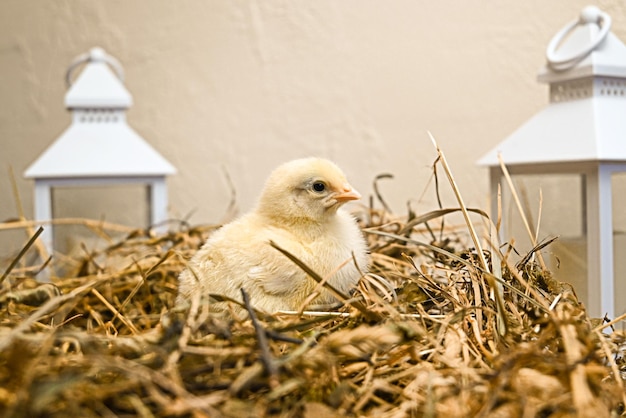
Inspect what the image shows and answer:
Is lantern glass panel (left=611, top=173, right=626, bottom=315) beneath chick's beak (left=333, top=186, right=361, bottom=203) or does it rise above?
beneath

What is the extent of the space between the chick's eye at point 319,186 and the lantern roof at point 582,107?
294 mm

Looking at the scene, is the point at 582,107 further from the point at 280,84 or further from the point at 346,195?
the point at 280,84

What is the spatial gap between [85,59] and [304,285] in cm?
94

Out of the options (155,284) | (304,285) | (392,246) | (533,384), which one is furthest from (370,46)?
(533,384)

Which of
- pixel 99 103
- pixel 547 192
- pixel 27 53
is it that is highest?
pixel 27 53

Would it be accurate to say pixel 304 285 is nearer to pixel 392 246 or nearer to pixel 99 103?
pixel 392 246

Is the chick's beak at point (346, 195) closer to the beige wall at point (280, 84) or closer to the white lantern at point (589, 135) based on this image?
the white lantern at point (589, 135)

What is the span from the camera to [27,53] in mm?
1976

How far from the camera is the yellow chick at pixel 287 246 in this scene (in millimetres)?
713

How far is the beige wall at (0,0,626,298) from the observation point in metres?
1.47

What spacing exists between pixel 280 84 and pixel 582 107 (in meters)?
1.00

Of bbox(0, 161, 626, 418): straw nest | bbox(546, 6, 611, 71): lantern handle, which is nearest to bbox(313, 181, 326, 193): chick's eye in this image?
bbox(0, 161, 626, 418): straw nest

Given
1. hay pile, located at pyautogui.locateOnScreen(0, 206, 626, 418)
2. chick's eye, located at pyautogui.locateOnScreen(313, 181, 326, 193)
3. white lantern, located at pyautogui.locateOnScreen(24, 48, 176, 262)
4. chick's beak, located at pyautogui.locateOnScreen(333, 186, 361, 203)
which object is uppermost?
white lantern, located at pyautogui.locateOnScreen(24, 48, 176, 262)

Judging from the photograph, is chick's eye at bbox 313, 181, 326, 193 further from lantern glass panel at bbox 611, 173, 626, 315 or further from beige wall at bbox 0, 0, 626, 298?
beige wall at bbox 0, 0, 626, 298
